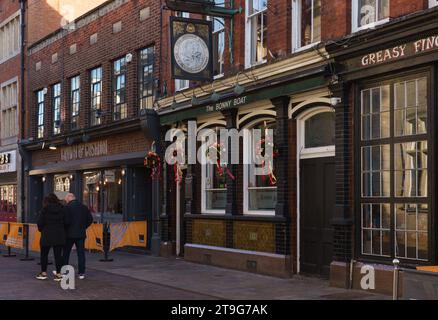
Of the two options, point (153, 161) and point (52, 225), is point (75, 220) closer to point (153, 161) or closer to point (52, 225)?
point (52, 225)

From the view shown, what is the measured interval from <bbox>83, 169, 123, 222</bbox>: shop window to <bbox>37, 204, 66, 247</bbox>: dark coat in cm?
715

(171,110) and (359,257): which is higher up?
(171,110)

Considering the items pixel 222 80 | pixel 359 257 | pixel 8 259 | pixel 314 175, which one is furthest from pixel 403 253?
pixel 8 259

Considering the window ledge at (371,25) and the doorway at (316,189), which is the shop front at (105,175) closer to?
the doorway at (316,189)

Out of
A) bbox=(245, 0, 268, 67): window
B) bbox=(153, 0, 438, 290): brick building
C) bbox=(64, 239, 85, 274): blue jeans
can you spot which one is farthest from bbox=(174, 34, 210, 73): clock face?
bbox=(64, 239, 85, 274): blue jeans

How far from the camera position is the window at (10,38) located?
27.5 metres

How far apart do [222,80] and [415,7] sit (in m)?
5.62

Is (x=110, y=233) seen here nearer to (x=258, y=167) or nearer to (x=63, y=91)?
(x=258, y=167)

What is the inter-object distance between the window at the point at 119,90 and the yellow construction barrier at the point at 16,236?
447cm

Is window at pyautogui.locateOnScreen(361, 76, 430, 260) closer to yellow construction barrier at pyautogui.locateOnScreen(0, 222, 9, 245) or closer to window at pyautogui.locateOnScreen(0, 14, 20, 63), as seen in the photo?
yellow construction barrier at pyautogui.locateOnScreen(0, 222, 9, 245)

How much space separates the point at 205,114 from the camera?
15609 mm

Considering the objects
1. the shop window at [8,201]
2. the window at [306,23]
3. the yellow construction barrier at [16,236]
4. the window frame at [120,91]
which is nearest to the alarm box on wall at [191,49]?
the window at [306,23]

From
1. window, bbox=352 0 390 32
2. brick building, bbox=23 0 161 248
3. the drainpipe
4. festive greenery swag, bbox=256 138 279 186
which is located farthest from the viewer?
the drainpipe

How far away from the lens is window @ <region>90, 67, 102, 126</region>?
21.2 m
